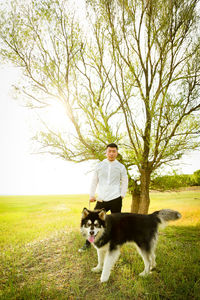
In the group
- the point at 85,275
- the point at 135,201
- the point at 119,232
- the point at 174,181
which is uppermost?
the point at 174,181

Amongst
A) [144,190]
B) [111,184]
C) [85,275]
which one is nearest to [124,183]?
[111,184]

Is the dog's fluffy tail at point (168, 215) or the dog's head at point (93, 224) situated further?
the dog's fluffy tail at point (168, 215)

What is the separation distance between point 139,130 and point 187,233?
4.56m

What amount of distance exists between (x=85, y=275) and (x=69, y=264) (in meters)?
0.60

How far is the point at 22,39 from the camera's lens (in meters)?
7.99

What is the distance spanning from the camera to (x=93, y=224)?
135 inches

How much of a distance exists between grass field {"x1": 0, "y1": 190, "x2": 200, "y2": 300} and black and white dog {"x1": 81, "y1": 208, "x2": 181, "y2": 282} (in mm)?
305

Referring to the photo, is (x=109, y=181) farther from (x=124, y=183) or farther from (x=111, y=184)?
(x=124, y=183)

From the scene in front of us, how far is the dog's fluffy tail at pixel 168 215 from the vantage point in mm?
3702

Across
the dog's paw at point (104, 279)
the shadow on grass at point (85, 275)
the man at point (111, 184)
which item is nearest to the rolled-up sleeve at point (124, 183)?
the man at point (111, 184)

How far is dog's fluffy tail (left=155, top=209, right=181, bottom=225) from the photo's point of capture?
3702 mm

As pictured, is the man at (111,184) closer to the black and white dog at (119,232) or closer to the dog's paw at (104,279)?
the black and white dog at (119,232)

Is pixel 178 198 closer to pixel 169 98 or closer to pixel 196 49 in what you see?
pixel 169 98

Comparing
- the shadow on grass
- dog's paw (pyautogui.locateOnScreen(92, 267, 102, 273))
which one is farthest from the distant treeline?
dog's paw (pyautogui.locateOnScreen(92, 267, 102, 273))
